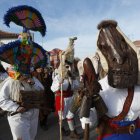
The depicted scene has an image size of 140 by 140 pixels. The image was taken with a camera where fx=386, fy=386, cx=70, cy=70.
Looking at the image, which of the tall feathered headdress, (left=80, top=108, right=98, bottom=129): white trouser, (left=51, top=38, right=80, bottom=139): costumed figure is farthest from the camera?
(left=51, top=38, right=80, bottom=139): costumed figure

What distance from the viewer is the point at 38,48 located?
570cm

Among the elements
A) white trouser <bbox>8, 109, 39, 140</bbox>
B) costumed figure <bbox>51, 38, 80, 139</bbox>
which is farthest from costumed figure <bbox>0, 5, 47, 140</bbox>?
costumed figure <bbox>51, 38, 80, 139</bbox>

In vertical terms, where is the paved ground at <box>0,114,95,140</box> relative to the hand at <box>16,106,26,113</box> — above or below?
below

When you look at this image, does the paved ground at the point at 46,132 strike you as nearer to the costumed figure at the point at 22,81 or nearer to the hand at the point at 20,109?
the costumed figure at the point at 22,81

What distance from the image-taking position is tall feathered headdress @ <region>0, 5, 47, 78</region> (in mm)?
5371

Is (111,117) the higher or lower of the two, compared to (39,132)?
higher

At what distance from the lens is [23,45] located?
5.45m

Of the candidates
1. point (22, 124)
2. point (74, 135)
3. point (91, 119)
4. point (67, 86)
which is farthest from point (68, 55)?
point (91, 119)

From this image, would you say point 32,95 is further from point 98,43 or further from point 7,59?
point 98,43

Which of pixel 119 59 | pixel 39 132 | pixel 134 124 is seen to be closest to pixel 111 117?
pixel 134 124

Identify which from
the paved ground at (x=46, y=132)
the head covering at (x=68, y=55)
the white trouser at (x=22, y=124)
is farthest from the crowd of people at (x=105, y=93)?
the paved ground at (x=46, y=132)

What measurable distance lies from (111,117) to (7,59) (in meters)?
2.16

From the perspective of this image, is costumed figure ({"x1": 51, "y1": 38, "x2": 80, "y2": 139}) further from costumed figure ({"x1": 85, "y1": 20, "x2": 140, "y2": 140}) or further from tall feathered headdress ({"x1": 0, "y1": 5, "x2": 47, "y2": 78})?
costumed figure ({"x1": 85, "y1": 20, "x2": 140, "y2": 140})

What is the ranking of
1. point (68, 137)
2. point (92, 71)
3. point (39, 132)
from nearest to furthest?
1. point (92, 71)
2. point (68, 137)
3. point (39, 132)
